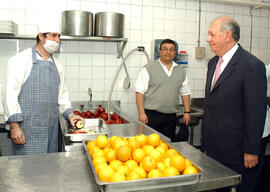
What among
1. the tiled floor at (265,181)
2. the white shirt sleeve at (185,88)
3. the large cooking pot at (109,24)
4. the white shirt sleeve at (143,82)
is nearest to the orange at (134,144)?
the white shirt sleeve at (143,82)

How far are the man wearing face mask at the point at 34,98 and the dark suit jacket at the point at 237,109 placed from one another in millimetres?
1020

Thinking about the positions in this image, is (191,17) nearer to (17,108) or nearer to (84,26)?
(84,26)

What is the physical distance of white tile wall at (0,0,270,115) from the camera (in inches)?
126

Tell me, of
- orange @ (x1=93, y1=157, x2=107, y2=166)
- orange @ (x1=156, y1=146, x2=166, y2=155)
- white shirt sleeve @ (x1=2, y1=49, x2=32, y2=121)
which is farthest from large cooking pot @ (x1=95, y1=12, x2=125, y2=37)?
orange @ (x1=93, y1=157, x2=107, y2=166)

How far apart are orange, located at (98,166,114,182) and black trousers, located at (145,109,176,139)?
2043mm

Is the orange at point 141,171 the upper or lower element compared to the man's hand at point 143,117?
upper

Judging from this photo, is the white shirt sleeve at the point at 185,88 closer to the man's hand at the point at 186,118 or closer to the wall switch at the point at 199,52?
the man's hand at the point at 186,118

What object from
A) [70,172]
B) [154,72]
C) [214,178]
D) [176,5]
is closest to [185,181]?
[214,178]

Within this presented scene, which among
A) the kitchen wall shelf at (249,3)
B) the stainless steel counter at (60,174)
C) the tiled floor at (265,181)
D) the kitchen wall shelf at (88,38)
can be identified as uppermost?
the kitchen wall shelf at (249,3)

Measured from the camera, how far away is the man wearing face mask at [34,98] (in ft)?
6.59

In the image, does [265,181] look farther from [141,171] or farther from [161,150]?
[141,171]

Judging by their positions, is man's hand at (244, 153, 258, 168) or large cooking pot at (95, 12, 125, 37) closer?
man's hand at (244, 153, 258, 168)

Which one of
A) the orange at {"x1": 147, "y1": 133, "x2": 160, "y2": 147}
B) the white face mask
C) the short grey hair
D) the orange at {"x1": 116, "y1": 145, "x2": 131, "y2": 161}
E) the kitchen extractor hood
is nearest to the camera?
the orange at {"x1": 116, "y1": 145, "x2": 131, "y2": 161}

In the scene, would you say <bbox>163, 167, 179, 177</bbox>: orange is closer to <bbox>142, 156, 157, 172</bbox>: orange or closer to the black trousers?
<bbox>142, 156, 157, 172</bbox>: orange
